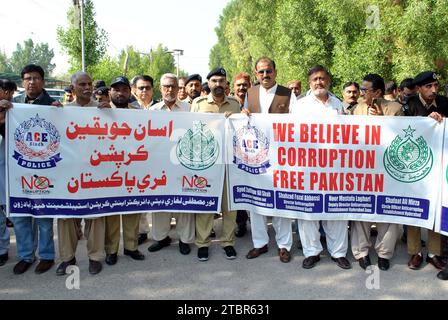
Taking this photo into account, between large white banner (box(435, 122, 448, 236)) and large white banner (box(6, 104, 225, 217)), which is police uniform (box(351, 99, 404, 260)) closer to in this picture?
large white banner (box(435, 122, 448, 236))

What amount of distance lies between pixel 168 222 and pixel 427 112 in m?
3.15

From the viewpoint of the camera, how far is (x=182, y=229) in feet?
15.1

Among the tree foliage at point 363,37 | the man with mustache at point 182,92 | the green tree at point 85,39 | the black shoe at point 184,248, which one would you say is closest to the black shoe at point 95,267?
the black shoe at point 184,248

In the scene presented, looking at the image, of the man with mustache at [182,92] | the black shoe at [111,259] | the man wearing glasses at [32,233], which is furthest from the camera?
the man with mustache at [182,92]

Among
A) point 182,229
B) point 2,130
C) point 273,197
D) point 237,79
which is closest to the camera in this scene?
point 2,130

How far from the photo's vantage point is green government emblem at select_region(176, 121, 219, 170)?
437 centimetres

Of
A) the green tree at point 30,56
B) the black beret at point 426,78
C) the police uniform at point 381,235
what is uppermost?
the green tree at point 30,56

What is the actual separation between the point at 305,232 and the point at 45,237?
9.06ft

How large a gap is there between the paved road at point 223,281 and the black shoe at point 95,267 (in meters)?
0.05

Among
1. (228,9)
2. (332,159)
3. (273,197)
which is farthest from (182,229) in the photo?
(228,9)

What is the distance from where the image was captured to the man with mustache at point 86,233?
13.2 feet

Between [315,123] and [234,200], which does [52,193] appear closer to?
[234,200]

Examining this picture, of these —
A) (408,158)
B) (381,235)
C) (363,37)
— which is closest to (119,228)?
(381,235)

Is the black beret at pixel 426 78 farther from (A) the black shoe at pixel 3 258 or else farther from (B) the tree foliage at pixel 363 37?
(B) the tree foliage at pixel 363 37
